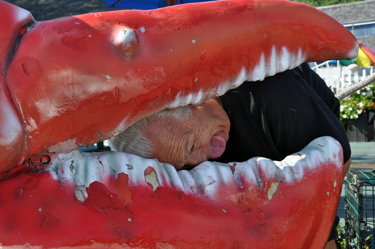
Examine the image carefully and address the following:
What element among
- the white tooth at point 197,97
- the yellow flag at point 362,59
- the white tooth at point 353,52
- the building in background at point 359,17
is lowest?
the building in background at point 359,17

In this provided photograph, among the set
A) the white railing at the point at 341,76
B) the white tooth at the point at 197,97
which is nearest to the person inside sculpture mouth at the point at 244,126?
the white tooth at the point at 197,97

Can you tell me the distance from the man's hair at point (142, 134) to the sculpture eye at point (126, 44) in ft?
0.70

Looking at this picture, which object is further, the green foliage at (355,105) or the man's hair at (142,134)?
the green foliage at (355,105)

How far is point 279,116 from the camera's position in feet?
3.13

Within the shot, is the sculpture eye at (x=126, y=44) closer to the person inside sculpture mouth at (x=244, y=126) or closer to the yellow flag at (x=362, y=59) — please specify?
the person inside sculpture mouth at (x=244, y=126)

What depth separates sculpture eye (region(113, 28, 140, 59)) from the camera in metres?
0.68

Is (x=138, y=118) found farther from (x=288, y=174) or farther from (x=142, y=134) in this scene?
(x=288, y=174)

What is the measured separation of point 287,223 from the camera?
0.78 m

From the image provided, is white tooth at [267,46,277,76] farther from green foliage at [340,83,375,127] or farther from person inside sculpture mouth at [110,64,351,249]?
green foliage at [340,83,375,127]

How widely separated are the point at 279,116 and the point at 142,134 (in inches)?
15.0

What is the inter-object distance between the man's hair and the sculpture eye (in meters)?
0.21

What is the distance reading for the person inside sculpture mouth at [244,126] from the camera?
2.95 ft

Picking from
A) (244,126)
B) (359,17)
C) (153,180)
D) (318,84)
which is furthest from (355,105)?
(359,17)

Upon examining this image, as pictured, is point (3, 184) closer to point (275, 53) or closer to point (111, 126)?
point (111, 126)
